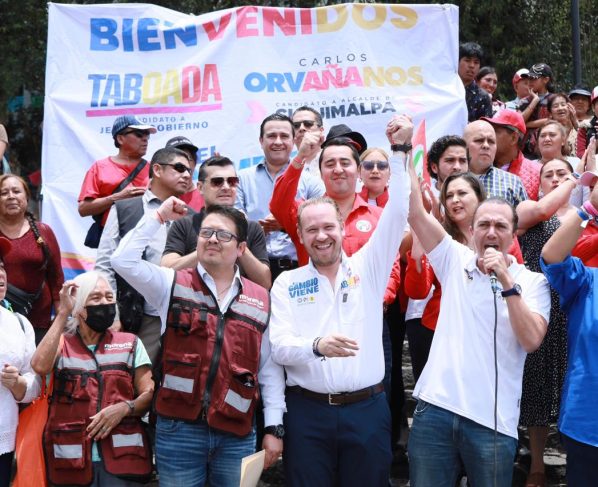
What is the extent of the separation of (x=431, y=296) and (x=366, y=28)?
10.5ft

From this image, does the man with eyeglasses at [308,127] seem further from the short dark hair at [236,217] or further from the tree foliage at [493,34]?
the tree foliage at [493,34]

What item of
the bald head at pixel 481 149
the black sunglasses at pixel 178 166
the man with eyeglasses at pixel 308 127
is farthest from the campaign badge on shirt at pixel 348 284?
the bald head at pixel 481 149

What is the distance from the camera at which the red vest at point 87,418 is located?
485 cm

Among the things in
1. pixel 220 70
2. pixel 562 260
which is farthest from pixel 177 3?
pixel 562 260

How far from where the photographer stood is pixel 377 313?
15.4 ft

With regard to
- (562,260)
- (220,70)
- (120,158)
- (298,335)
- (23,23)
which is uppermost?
(23,23)

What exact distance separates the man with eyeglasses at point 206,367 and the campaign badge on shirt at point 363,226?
0.95 metres

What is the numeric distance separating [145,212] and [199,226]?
432 mm

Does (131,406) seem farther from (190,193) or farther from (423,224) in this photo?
(190,193)

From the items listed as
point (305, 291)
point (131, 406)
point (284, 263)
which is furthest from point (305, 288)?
point (284, 263)

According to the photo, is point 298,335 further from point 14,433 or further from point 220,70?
point 220,70

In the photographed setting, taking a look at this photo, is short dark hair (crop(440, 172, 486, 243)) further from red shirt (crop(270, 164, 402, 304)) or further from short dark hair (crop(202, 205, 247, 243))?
short dark hair (crop(202, 205, 247, 243))

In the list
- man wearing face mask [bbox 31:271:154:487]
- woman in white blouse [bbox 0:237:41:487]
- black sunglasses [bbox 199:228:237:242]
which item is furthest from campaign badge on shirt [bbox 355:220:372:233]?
woman in white blouse [bbox 0:237:41:487]

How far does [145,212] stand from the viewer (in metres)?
5.66
